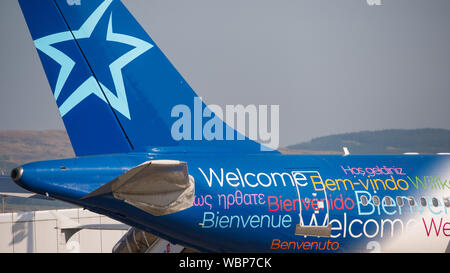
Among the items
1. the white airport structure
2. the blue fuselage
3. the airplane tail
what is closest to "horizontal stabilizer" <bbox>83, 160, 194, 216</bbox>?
the blue fuselage

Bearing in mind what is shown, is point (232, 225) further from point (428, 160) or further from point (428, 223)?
point (428, 160)

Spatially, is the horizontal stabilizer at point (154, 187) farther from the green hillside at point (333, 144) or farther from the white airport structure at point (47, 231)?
the green hillside at point (333, 144)

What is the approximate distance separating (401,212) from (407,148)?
110 metres

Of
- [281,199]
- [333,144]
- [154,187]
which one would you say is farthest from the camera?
[333,144]

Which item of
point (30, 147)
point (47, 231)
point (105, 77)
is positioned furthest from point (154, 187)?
point (30, 147)

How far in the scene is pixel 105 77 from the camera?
14.0 m

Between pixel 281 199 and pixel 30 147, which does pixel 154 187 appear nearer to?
pixel 281 199

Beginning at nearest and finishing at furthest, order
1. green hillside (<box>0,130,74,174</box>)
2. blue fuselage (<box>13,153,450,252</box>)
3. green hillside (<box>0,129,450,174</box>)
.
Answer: blue fuselage (<box>13,153,450,252</box>) < green hillside (<box>0,129,450,174</box>) < green hillside (<box>0,130,74,174</box>)

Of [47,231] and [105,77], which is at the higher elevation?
[105,77]

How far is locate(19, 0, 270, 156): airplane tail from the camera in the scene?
45.4 feet

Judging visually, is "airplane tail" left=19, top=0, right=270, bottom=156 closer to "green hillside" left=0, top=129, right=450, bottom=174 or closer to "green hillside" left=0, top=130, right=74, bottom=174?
"green hillside" left=0, top=129, right=450, bottom=174

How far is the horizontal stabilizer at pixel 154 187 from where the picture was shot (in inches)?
460

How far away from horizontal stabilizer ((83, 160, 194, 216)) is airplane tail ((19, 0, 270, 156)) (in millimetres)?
1777

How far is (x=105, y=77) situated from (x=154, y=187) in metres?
3.27
